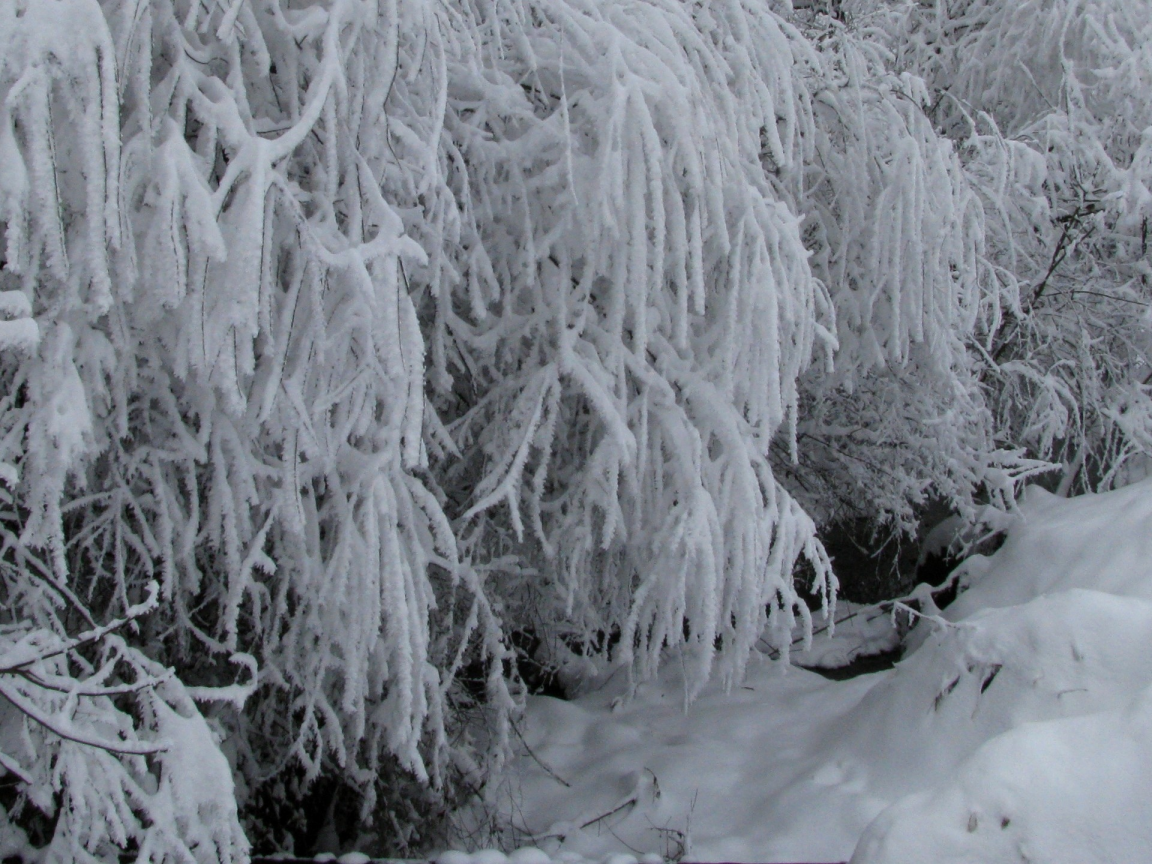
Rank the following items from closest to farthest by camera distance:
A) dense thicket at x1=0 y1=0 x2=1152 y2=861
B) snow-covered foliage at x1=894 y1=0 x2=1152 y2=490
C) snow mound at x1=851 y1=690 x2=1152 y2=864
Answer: dense thicket at x1=0 y1=0 x2=1152 y2=861
snow mound at x1=851 y1=690 x2=1152 y2=864
snow-covered foliage at x1=894 y1=0 x2=1152 y2=490

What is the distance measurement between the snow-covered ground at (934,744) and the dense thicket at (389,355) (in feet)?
1.87

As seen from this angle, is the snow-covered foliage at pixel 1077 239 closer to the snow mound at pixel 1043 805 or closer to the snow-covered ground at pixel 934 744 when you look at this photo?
the snow-covered ground at pixel 934 744

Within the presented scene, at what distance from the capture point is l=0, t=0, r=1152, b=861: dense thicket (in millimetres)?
2012

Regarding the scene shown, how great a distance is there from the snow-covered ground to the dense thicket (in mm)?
570

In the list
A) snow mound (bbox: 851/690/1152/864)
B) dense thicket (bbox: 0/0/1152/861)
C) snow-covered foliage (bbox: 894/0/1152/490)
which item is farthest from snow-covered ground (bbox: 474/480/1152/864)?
snow-covered foliage (bbox: 894/0/1152/490)


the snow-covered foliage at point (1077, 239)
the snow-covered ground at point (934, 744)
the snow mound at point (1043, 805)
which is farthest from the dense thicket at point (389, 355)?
the snow-covered foliage at point (1077, 239)

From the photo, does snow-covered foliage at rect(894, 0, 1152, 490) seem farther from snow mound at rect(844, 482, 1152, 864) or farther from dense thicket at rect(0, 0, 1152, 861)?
snow mound at rect(844, 482, 1152, 864)

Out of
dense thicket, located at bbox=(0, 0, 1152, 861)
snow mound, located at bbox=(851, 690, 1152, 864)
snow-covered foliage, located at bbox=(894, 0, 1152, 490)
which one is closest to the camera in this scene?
dense thicket, located at bbox=(0, 0, 1152, 861)

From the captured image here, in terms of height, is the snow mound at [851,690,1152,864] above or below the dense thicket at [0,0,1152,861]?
below

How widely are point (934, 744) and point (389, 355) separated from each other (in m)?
2.48

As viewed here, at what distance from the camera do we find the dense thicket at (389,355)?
201 cm

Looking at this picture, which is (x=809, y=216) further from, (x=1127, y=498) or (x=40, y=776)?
→ (x=40, y=776)

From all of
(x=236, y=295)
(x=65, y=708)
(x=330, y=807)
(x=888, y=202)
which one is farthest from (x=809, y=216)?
(x=65, y=708)

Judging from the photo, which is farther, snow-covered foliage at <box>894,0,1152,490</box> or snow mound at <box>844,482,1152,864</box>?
snow-covered foliage at <box>894,0,1152,490</box>
